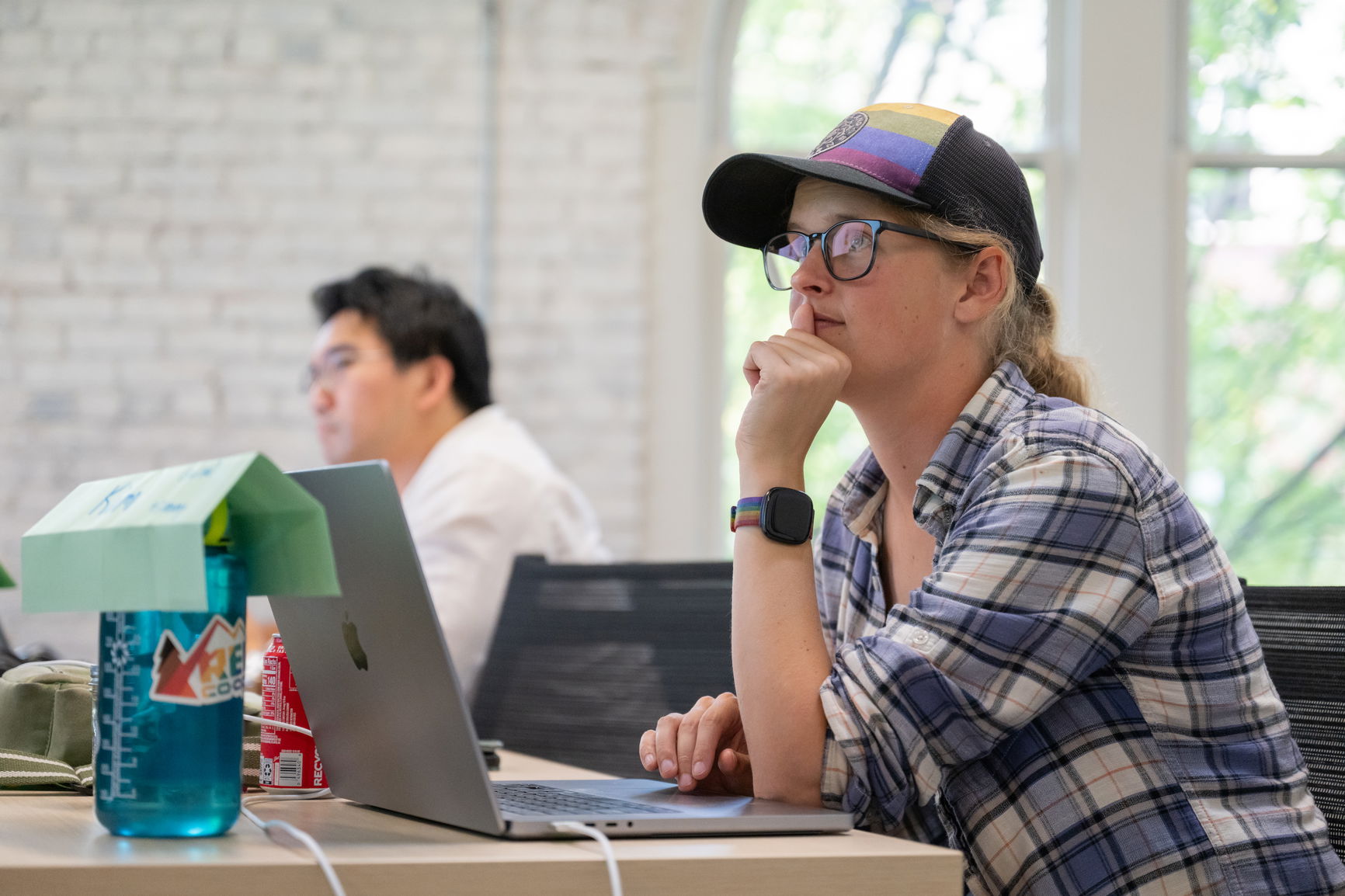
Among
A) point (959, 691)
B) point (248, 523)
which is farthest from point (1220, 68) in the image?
point (248, 523)

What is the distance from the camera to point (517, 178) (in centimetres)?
452

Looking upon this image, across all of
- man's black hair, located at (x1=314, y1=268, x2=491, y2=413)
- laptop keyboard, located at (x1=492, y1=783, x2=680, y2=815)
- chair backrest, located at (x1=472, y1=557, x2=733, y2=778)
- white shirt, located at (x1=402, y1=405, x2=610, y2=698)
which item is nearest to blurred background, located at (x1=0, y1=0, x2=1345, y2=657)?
man's black hair, located at (x1=314, y1=268, x2=491, y2=413)

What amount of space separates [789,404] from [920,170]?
0.81ft

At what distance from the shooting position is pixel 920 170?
1.28 meters

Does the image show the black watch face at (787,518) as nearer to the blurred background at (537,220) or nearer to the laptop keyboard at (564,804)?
the laptop keyboard at (564,804)

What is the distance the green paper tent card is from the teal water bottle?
0.06 ft

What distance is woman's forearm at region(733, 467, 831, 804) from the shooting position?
1.09m

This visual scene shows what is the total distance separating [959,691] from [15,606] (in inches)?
160

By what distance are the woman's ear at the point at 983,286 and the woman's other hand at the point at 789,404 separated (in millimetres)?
145

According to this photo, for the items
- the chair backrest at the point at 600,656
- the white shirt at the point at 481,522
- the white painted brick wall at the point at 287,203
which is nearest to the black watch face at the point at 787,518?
the chair backrest at the point at 600,656

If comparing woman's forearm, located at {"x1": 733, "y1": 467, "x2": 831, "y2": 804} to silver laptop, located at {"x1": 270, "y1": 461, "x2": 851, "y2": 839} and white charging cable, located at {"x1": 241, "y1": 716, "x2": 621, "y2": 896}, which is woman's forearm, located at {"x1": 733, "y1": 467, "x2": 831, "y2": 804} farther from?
white charging cable, located at {"x1": 241, "y1": 716, "x2": 621, "y2": 896}

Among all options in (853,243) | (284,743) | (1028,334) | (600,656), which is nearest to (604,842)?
(284,743)

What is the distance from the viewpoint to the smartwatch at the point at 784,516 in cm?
119

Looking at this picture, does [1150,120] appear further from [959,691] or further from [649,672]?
[959,691]
